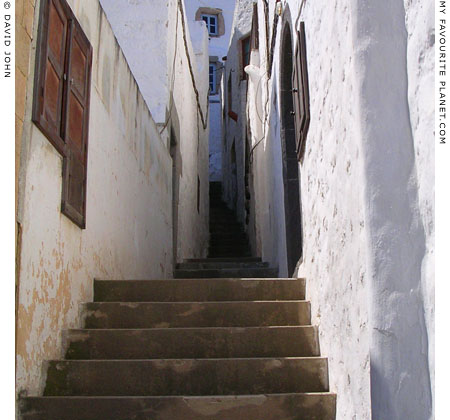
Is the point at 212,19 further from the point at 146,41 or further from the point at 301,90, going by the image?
the point at 301,90

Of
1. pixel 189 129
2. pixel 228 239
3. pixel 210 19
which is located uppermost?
pixel 210 19

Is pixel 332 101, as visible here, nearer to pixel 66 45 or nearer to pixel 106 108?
pixel 66 45

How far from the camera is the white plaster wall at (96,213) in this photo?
3.23m

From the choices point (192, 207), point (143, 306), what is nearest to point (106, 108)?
point (143, 306)

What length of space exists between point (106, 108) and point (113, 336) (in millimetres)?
1931

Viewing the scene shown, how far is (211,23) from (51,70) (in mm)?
21788

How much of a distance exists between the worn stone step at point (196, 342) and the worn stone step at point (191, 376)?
0.83 ft

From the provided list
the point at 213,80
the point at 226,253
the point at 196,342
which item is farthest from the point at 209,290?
the point at 213,80

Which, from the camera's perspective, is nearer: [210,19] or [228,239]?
[228,239]

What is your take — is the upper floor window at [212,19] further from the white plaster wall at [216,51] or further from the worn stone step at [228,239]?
the worn stone step at [228,239]

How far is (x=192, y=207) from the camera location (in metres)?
11.7

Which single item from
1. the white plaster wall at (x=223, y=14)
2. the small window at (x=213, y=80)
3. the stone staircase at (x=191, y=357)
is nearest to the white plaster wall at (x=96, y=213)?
the stone staircase at (x=191, y=357)

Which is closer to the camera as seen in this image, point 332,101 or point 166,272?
point 332,101

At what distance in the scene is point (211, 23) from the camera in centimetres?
2448
